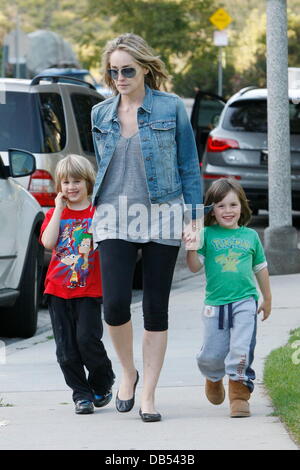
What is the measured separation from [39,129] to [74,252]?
413 centimetres

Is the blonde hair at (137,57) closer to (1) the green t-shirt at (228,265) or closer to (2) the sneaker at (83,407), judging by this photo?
(1) the green t-shirt at (228,265)

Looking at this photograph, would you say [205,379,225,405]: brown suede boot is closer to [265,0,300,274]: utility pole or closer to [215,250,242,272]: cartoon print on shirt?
[215,250,242,272]: cartoon print on shirt

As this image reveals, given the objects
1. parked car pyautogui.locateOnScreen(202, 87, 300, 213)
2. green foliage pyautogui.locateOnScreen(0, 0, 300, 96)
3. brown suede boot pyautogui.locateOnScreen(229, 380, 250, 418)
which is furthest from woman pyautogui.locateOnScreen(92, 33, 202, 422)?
green foliage pyautogui.locateOnScreen(0, 0, 300, 96)

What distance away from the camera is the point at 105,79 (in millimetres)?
6234

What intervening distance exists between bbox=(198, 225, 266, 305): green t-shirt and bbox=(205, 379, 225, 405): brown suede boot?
41 cm

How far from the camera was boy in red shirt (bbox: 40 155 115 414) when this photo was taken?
6.16 meters

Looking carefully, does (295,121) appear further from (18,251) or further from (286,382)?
(286,382)

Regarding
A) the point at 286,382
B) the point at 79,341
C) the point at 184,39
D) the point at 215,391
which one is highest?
the point at 79,341

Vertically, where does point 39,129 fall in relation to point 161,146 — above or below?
below

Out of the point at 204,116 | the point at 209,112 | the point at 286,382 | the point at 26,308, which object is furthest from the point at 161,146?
the point at 209,112

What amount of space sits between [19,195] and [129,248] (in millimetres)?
3158

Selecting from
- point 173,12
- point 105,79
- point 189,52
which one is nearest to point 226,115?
point 105,79

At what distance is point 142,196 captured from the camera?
19.6 ft
